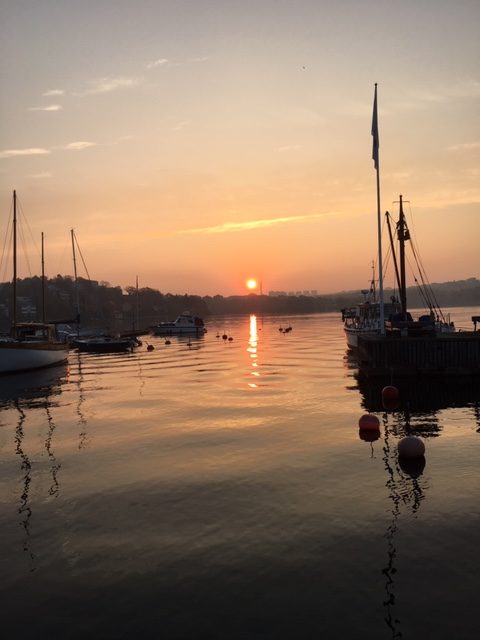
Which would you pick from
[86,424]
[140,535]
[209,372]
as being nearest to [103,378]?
[209,372]

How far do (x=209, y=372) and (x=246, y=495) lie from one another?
33.1 m

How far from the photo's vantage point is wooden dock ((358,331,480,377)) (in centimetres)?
3781

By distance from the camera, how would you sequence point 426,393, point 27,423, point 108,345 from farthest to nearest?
point 108,345 < point 426,393 < point 27,423

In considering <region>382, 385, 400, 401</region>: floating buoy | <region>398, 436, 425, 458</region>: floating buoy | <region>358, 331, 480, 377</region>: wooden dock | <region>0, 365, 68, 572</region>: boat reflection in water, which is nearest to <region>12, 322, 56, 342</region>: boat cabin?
<region>0, 365, 68, 572</region>: boat reflection in water

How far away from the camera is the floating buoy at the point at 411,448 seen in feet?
62.3

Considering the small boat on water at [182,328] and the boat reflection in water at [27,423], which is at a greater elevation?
the small boat on water at [182,328]

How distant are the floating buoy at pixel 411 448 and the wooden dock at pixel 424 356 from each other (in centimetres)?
1819

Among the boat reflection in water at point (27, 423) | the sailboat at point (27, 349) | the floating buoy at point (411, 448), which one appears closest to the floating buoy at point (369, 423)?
the floating buoy at point (411, 448)

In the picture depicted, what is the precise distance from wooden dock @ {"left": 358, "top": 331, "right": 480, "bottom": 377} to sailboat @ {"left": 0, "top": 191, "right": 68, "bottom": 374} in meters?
30.4

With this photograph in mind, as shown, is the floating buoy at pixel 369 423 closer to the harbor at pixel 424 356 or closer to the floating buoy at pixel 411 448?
the floating buoy at pixel 411 448

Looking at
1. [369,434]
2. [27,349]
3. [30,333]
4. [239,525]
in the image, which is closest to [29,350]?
[27,349]

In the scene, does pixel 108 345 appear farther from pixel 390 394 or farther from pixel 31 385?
pixel 390 394

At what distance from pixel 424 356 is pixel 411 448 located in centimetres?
2058

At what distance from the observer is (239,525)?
534 inches
